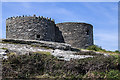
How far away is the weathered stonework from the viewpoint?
24.9 m

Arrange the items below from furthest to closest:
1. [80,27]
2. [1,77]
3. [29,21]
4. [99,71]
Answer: [80,27] < [29,21] < [99,71] < [1,77]

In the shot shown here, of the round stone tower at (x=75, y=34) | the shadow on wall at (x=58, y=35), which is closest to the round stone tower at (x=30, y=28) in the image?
the shadow on wall at (x=58, y=35)

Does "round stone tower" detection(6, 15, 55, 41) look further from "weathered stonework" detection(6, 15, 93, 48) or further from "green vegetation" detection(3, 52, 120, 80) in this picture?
"green vegetation" detection(3, 52, 120, 80)

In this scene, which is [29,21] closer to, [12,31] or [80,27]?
[12,31]

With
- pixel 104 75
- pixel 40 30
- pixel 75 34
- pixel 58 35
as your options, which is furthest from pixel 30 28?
pixel 104 75

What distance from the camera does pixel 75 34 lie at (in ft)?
97.7

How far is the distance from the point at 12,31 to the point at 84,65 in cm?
1754

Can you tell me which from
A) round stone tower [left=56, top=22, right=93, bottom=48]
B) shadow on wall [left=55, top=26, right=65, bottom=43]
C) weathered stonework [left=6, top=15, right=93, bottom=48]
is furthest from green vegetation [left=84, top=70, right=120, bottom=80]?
shadow on wall [left=55, top=26, right=65, bottom=43]

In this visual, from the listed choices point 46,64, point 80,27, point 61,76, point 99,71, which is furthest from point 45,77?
point 80,27

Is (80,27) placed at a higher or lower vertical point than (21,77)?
higher

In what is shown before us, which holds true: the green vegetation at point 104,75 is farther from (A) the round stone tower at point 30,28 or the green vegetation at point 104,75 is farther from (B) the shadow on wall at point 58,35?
(B) the shadow on wall at point 58,35

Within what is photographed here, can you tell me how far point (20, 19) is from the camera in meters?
25.2

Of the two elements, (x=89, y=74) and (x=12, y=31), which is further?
(x=12, y=31)

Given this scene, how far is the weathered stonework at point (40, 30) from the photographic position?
24.9 meters
